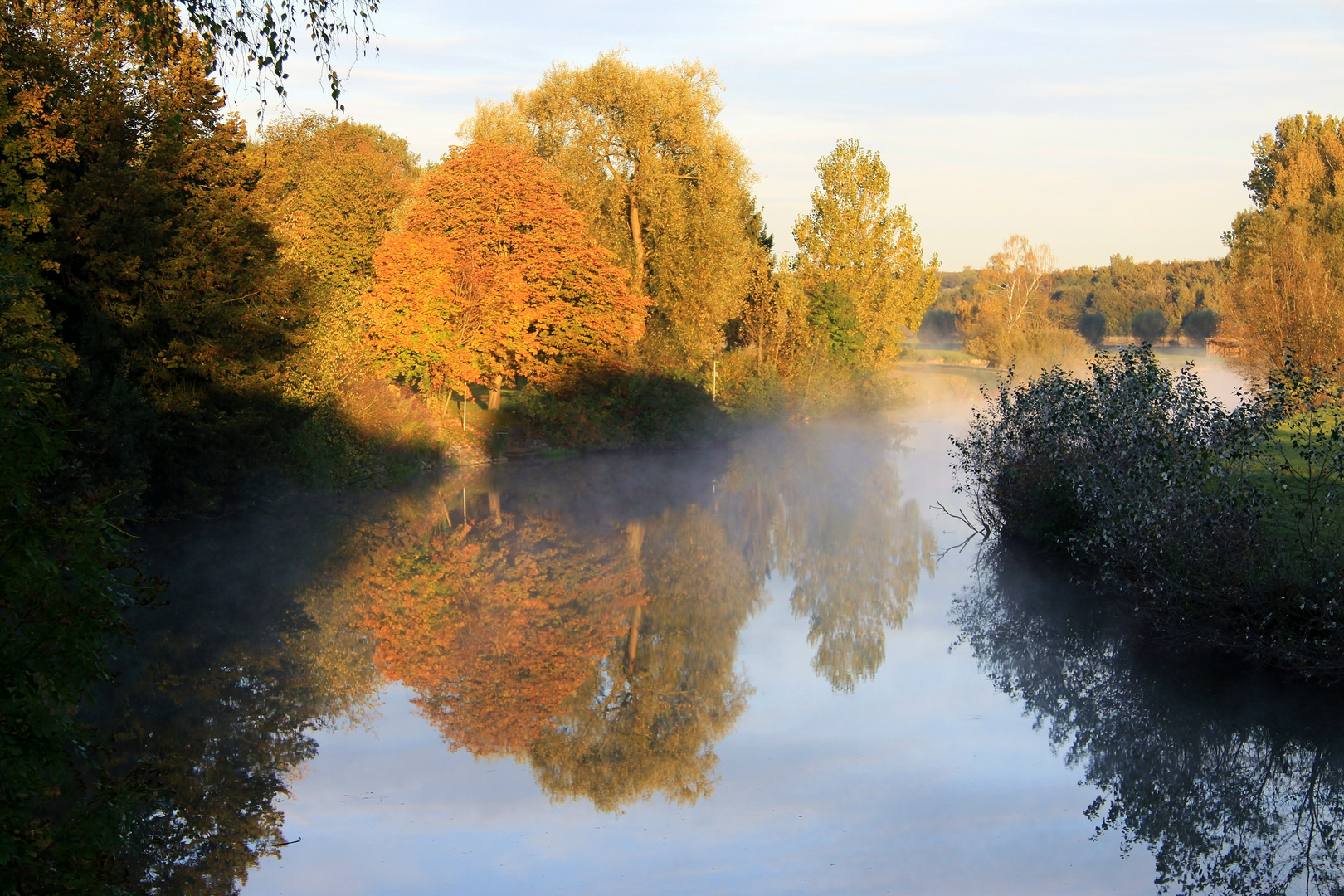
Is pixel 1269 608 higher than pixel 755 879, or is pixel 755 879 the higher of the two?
pixel 1269 608

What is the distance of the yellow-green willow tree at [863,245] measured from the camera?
51.9 meters

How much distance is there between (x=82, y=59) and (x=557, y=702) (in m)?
17.6

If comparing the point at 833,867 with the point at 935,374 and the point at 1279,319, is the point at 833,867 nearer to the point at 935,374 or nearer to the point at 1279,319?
the point at 1279,319

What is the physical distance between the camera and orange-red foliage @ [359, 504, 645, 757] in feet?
37.6

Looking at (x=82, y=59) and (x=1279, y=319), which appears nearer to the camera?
(x=82, y=59)

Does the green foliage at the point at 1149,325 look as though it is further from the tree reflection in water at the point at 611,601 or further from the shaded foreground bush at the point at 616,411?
the tree reflection in water at the point at 611,601

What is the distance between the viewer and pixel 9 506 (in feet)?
18.2

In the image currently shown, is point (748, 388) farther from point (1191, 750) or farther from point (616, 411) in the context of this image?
point (1191, 750)

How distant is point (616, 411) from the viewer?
3759cm

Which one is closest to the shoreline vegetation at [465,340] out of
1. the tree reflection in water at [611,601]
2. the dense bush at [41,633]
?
the dense bush at [41,633]

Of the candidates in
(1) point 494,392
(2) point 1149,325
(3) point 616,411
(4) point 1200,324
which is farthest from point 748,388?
(2) point 1149,325

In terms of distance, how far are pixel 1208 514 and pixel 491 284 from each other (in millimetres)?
26721

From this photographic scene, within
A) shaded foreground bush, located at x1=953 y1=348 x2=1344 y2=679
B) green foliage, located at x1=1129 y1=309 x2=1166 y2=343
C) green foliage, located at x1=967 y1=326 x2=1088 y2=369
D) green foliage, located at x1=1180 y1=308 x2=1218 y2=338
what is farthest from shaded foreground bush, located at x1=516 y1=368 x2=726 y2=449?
green foliage, located at x1=1129 y1=309 x2=1166 y2=343

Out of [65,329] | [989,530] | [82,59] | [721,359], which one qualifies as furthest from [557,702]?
[721,359]
